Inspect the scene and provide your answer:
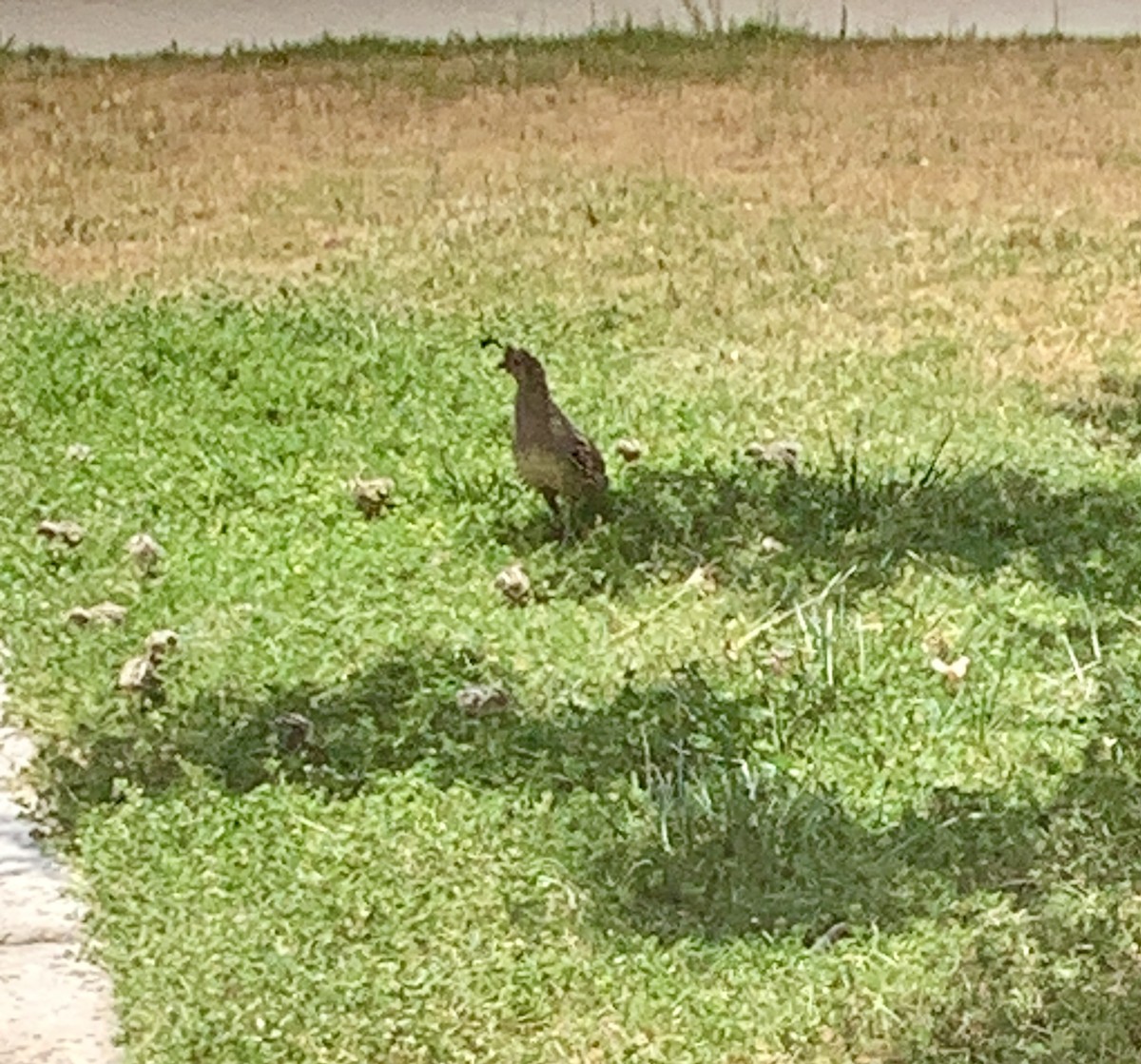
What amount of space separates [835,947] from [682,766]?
0.77 m

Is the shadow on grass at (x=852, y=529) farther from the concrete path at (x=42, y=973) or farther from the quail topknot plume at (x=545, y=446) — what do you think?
the concrete path at (x=42, y=973)

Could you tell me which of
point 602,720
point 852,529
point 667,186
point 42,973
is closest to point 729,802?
point 602,720

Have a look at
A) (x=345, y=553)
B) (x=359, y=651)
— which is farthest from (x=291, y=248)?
(x=359, y=651)

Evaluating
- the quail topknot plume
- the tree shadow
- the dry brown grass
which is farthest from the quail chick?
the dry brown grass

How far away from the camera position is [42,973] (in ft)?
13.5

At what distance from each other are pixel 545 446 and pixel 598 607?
→ 0.52 metres

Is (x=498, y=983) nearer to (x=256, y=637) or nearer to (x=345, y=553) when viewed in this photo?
(x=256, y=637)

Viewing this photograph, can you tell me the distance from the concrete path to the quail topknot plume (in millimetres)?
1874

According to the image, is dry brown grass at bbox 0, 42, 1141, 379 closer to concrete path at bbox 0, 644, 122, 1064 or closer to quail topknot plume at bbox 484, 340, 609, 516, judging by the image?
quail topknot plume at bbox 484, 340, 609, 516

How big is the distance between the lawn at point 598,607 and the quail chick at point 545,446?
0.17m

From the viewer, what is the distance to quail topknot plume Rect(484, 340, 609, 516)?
20.4 ft

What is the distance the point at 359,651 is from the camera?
18.2 ft

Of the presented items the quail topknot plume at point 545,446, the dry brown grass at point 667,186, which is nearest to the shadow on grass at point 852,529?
the quail topknot plume at point 545,446

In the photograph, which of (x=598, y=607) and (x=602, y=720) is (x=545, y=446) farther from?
(x=602, y=720)
